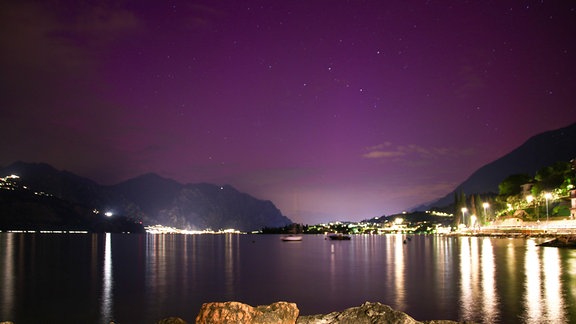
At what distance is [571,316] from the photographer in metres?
24.1

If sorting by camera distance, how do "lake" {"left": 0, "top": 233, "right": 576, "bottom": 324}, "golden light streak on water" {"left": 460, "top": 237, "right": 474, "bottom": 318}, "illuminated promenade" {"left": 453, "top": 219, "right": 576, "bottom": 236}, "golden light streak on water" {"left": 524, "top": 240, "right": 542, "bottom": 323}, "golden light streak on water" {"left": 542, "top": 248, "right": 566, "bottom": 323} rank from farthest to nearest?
"illuminated promenade" {"left": 453, "top": 219, "right": 576, "bottom": 236} → "lake" {"left": 0, "top": 233, "right": 576, "bottom": 324} → "golden light streak on water" {"left": 460, "top": 237, "right": 474, "bottom": 318} → "golden light streak on water" {"left": 524, "top": 240, "right": 542, "bottom": 323} → "golden light streak on water" {"left": 542, "top": 248, "right": 566, "bottom": 323}

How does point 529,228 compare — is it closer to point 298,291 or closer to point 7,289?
point 298,291

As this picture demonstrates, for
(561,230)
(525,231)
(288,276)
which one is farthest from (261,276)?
(525,231)

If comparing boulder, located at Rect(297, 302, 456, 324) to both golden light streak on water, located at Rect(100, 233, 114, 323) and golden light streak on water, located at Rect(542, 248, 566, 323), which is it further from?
golden light streak on water, located at Rect(100, 233, 114, 323)

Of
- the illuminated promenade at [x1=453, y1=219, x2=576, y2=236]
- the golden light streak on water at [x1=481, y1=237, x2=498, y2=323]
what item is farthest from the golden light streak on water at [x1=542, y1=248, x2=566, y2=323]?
the illuminated promenade at [x1=453, y1=219, x2=576, y2=236]

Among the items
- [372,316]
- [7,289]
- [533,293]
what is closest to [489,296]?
[533,293]

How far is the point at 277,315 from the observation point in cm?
1603

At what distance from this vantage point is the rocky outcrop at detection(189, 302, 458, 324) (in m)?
15.1

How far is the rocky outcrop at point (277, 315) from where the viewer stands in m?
15.1

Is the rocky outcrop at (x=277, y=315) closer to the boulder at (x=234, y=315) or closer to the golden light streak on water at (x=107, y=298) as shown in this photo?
the boulder at (x=234, y=315)

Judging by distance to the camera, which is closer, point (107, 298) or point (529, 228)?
point (107, 298)

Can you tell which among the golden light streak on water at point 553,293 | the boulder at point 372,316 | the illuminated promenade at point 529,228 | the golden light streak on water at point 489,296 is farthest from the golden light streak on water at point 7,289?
the illuminated promenade at point 529,228

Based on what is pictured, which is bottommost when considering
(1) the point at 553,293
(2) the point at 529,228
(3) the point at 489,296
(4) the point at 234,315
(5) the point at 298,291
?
(2) the point at 529,228

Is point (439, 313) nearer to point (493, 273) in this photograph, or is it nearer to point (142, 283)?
point (493, 273)
